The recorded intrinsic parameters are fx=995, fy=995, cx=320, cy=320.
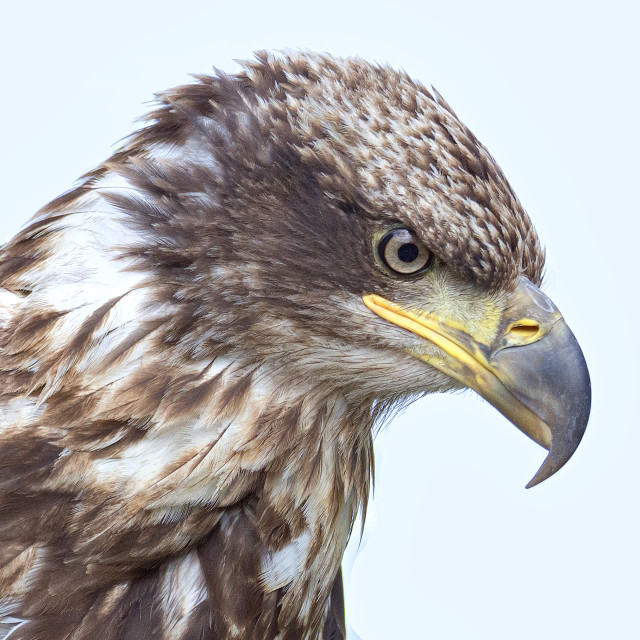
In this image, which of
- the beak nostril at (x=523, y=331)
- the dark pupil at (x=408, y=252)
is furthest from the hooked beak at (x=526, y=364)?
the dark pupil at (x=408, y=252)

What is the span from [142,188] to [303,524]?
0.83 meters

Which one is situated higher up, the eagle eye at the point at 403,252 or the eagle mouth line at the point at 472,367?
the eagle eye at the point at 403,252

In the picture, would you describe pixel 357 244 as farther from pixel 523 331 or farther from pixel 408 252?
pixel 523 331

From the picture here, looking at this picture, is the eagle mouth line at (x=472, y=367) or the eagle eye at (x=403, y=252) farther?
the eagle mouth line at (x=472, y=367)

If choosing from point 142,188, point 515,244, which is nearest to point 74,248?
point 142,188

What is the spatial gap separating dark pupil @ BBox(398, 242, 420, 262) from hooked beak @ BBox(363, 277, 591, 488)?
0.11m

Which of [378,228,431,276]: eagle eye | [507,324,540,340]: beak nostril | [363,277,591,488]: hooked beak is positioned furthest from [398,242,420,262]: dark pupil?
[507,324,540,340]: beak nostril

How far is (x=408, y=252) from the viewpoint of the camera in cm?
201

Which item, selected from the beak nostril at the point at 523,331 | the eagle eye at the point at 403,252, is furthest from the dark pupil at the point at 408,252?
Answer: the beak nostril at the point at 523,331

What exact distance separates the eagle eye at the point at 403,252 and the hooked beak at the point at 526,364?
3.4 inches

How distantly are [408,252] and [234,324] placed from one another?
0.39 meters

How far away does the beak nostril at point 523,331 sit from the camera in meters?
2.12

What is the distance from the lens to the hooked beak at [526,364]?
6.82 feet

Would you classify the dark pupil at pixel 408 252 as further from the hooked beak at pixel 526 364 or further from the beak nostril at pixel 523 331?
the beak nostril at pixel 523 331
